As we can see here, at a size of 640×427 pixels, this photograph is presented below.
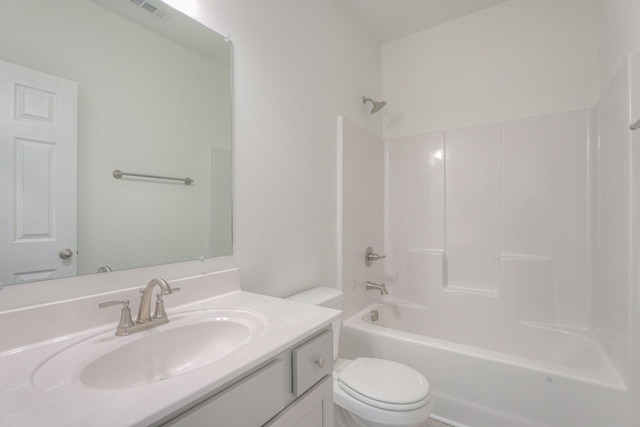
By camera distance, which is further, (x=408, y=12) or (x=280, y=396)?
(x=408, y=12)

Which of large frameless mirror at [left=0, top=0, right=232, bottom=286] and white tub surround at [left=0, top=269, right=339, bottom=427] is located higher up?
large frameless mirror at [left=0, top=0, right=232, bottom=286]

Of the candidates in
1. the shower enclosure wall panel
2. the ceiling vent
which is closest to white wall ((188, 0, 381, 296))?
the ceiling vent

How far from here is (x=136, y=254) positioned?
0.97 metres

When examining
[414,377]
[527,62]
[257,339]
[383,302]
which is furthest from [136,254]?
[527,62]

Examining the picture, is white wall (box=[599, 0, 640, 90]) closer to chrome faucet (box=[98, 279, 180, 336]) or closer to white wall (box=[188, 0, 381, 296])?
white wall (box=[188, 0, 381, 296])

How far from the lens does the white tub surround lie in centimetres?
47

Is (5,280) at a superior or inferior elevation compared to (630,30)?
inferior

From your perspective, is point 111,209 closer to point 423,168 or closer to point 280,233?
point 280,233

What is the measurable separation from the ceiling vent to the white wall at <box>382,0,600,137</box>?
1.89m

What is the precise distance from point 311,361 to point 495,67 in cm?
233

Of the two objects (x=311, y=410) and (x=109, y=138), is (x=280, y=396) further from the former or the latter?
(x=109, y=138)

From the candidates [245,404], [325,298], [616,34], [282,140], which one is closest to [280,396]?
[245,404]

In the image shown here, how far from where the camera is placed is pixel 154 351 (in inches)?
32.6

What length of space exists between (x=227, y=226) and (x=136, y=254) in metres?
0.36
